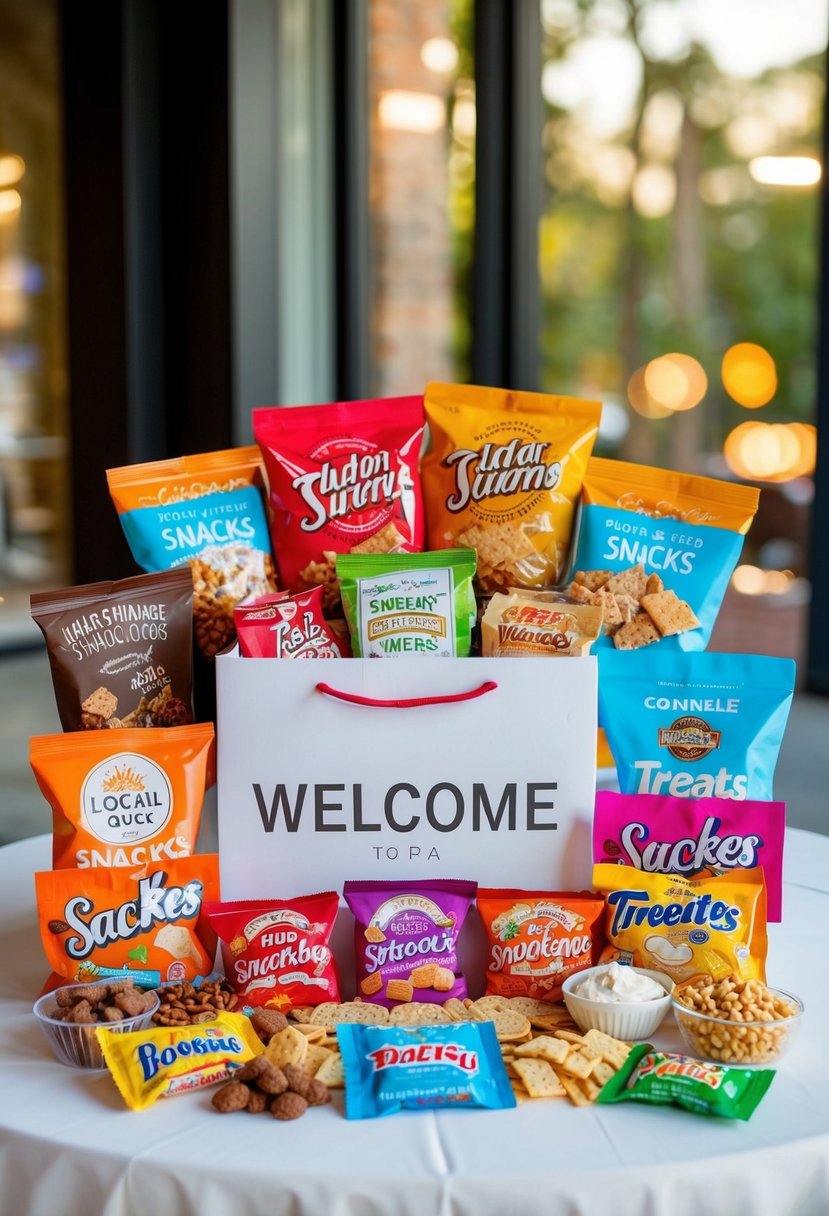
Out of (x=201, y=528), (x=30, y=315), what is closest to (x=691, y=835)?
(x=201, y=528)

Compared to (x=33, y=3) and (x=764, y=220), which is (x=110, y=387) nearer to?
(x=33, y=3)

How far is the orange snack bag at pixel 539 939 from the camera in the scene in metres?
0.91

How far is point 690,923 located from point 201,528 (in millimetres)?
607

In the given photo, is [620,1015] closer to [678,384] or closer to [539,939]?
[539,939]

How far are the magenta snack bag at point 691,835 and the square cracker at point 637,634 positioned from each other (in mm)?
198

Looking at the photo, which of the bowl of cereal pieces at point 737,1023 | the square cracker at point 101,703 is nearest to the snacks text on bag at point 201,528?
the square cracker at point 101,703

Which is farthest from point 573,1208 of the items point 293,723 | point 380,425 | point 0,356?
point 0,356

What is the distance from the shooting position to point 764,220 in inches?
434

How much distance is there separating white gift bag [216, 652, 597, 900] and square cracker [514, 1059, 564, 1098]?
0.20m

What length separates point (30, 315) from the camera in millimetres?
7223

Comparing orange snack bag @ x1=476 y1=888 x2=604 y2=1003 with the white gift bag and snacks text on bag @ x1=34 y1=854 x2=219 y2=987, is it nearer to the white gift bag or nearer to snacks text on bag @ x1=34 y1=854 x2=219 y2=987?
the white gift bag

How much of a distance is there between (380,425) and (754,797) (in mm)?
523

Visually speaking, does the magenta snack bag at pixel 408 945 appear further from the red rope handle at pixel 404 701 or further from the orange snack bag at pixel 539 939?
the red rope handle at pixel 404 701

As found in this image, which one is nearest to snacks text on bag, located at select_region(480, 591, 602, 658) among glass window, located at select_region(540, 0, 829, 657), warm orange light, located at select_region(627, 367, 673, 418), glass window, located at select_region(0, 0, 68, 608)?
glass window, located at select_region(0, 0, 68, 608)
